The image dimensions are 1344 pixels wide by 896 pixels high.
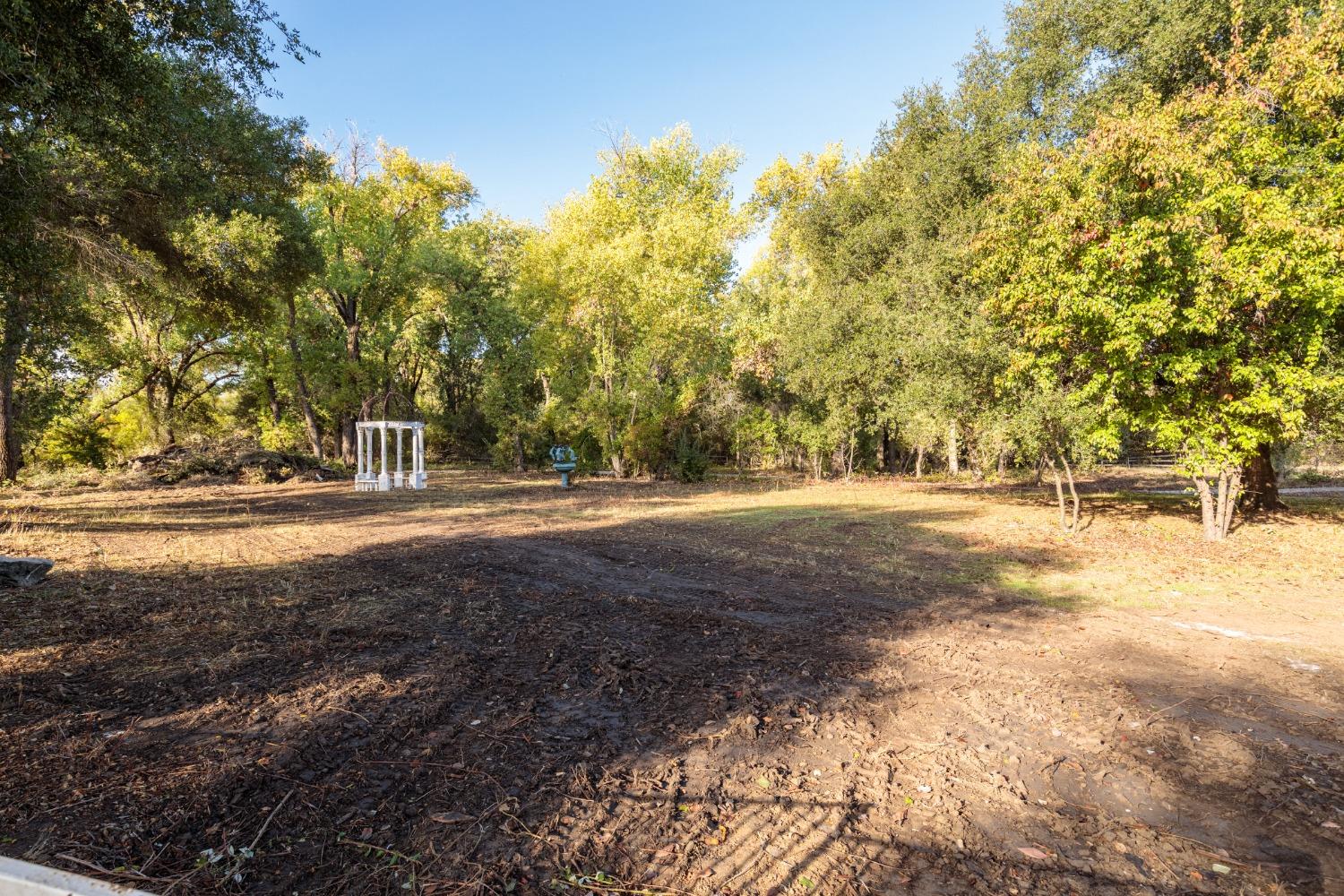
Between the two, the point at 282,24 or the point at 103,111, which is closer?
the point at 103,111

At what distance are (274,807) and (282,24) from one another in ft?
32.1

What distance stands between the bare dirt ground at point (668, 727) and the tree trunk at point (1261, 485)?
20.3 ft

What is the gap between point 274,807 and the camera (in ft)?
9.39

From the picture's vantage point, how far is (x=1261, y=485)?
13758mm

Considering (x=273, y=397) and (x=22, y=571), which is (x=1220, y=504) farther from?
(x=273, y=397)

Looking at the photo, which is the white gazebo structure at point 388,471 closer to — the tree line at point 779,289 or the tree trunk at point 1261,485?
the tree line at point 779,289

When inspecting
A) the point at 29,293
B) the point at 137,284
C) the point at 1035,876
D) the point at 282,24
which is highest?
the point at 282,24

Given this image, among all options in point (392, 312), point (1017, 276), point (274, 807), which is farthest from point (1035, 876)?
point (392, 312)

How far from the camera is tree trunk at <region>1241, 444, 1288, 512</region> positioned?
1343 cm

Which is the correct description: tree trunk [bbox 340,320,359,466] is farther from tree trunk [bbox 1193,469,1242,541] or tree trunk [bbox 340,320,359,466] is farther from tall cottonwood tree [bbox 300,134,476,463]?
tree trunk [bbox 1193,469,1242,541]

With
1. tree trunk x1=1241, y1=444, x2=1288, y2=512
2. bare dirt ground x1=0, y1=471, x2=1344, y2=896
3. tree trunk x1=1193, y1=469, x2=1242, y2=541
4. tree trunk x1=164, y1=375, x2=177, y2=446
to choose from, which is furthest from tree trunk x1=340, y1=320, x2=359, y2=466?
tree trunk x1=1241, y1=444, x2=1288, y2=512

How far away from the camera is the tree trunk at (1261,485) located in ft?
44.1

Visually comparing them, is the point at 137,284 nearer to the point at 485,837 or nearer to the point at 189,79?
the point at 189,79

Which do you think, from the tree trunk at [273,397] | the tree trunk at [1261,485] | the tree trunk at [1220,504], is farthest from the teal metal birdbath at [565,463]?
the tree trunk at [1261,485]
